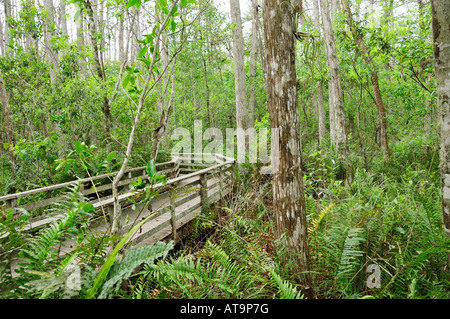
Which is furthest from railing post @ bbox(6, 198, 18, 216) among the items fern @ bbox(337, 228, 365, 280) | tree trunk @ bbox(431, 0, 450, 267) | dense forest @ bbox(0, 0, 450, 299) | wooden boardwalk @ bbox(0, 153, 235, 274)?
tree trunk @ bbox(431, 0, 450, 267)


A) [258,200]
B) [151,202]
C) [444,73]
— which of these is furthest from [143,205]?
[444,73]

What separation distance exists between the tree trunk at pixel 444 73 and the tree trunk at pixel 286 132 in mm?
1227

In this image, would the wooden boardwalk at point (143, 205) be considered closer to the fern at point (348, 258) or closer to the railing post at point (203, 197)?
the railing post at point (203, 197)

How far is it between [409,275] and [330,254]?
720mm

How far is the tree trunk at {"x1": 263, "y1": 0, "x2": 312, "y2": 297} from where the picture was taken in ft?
8.53

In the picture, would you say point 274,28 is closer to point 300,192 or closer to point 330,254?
point 300,192

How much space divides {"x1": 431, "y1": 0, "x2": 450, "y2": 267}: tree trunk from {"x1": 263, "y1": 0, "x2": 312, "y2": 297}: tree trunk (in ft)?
4.03

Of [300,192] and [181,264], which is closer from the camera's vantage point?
[181,264]

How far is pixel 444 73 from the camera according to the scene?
2.18 m

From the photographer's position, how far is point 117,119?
30.1 ft

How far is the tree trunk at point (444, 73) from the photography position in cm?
215

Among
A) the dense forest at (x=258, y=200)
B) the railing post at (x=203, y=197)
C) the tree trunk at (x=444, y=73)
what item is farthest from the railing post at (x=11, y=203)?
the tree trunk at (x=444, y=73)

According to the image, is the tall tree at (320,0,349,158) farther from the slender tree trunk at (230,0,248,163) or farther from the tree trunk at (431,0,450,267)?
the tree trunk at (431,0,450,267)
